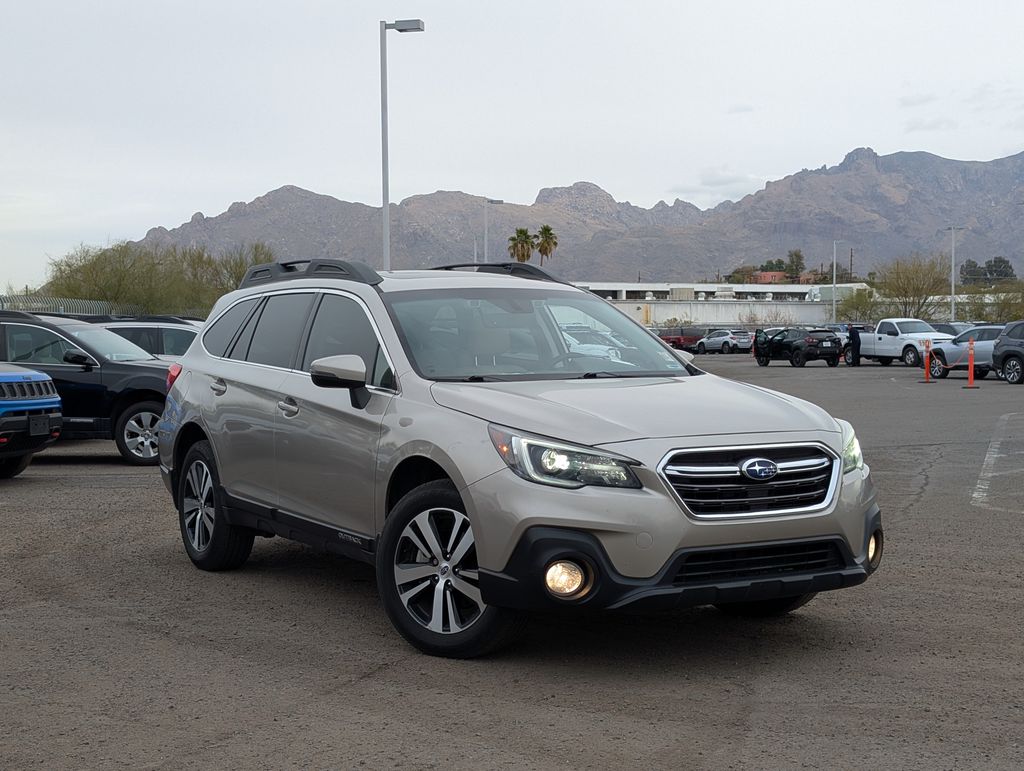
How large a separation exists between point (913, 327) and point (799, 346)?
421cm

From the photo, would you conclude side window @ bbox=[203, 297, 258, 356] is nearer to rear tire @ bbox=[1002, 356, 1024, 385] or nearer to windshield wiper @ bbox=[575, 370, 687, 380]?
windshield wiper @ bbox=[575, 370, 687, 380]

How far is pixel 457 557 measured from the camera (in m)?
5.85

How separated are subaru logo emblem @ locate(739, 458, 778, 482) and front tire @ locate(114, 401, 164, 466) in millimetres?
10577

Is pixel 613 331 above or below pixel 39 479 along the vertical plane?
above

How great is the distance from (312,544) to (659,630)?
192 centimetres

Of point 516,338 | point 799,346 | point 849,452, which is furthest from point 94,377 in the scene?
point 799,346

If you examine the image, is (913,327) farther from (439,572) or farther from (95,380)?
(439,572)

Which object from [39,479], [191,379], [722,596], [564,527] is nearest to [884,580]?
[722,596]

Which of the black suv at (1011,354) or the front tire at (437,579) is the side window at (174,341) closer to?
the front tire at (437,579)

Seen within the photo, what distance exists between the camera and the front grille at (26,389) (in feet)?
41.2

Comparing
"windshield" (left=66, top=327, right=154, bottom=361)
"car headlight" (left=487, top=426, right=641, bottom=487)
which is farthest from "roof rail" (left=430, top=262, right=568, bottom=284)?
"windshield" (left=66, top=327, right=154, bottom=361)

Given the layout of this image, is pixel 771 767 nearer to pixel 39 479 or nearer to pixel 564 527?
pixel 564 527

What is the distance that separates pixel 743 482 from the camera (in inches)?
219

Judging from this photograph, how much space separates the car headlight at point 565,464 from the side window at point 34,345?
11.2m
